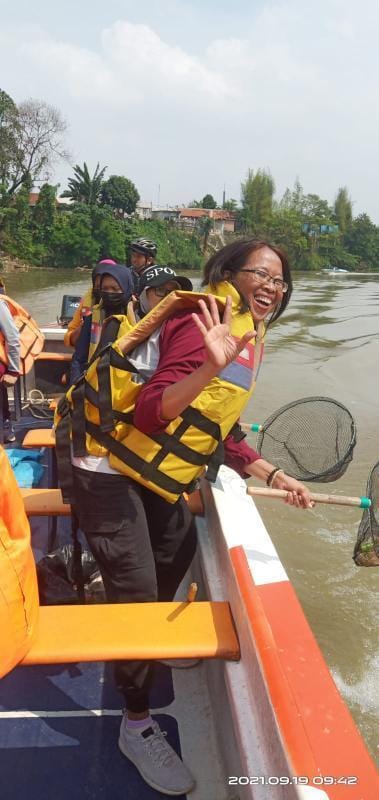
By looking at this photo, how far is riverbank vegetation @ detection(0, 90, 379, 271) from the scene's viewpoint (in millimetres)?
35000

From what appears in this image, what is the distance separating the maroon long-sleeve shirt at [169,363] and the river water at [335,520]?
244 centimetres

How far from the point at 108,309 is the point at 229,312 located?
246 cm

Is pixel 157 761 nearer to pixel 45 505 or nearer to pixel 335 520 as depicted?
pixel 45 505

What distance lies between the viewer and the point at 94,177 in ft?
145

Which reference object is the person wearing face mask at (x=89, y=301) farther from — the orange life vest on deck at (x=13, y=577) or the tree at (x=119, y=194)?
the tree at (x=119, y=194)

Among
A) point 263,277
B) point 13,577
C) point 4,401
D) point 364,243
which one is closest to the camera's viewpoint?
point 13,577

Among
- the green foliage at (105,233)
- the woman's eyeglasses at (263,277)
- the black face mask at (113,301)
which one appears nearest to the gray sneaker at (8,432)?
the black face mask at (113,301)

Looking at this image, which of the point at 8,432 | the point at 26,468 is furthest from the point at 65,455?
the point at 8,432

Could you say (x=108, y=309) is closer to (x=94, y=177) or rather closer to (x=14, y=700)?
(x=14, y=700)

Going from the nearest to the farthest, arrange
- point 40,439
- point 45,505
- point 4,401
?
point 45,505
point 40,439
point 4,401

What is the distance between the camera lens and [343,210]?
267 ft

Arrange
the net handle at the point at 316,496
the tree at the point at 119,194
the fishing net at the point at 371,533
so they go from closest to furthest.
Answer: the net handle at the point at 316,496 < the fishing net at the point at 371,533 < the tree at the point at 119,194

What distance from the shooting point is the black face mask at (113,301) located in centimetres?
370

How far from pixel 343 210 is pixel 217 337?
87914 millimetres
